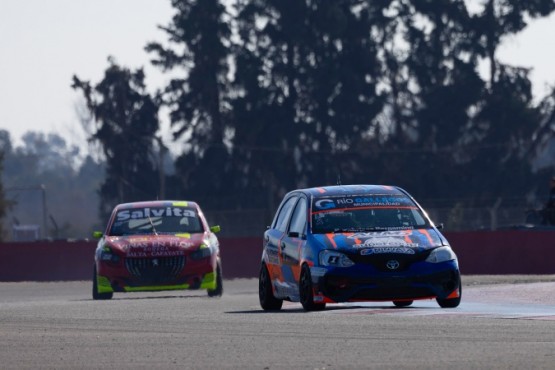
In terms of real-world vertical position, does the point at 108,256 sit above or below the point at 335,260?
below

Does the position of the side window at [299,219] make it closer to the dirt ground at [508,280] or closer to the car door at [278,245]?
the car door at [278,245]

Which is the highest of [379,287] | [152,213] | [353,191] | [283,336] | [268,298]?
[353,191]

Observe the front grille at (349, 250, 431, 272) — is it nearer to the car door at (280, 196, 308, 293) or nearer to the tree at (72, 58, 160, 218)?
the car door at (280, 196, 308, 293)

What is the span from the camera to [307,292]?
16.8 meters

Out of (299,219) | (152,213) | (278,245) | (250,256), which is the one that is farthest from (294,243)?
(250,256)

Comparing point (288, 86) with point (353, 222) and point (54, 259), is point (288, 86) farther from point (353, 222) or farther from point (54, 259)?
point (353, 222)

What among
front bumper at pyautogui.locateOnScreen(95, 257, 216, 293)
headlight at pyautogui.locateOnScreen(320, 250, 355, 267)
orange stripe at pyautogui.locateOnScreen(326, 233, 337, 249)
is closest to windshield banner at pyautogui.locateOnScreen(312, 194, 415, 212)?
orange stripe at pyautogui.locateOnScreen(326, 233, 337, 249)

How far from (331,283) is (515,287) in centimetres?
754

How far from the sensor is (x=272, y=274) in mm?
18188

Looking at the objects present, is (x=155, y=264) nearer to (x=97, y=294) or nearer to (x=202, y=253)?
(x=202, y=253)

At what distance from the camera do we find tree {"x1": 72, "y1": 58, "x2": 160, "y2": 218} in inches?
2712

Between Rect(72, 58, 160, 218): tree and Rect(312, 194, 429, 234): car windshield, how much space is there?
5121 cm

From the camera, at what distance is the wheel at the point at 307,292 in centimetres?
1662

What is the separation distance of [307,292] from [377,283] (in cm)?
93
